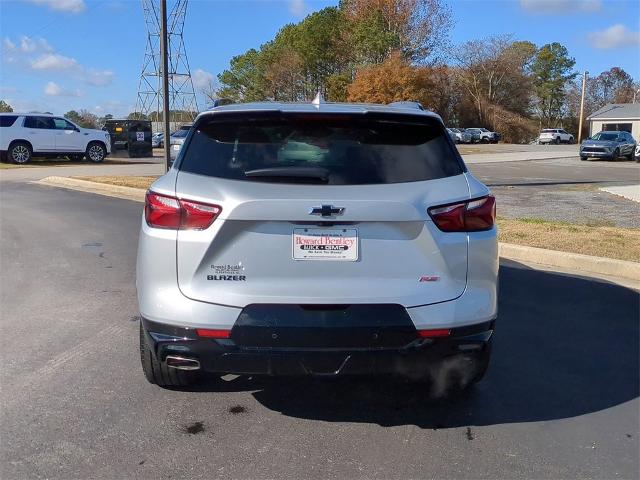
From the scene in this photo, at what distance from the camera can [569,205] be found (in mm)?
12945

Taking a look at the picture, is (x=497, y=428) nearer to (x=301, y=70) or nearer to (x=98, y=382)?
(x=98, y=382)

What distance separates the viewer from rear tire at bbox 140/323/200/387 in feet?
12.4

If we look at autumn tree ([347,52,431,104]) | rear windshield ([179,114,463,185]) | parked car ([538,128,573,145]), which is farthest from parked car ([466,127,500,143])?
rear windshield ([179,114,463,185])

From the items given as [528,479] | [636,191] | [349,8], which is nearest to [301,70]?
[349,8]

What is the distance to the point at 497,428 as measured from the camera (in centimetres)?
364

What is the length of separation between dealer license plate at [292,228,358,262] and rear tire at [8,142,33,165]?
2483 cm

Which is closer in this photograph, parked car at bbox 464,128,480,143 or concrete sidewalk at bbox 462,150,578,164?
concrete sidewalk at bbox 462,150,578,164

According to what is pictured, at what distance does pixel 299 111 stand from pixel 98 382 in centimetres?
225

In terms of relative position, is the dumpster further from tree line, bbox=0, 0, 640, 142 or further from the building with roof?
the building with roof

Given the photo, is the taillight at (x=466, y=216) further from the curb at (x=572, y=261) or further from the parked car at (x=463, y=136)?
the parked car at (x=463, y=136)

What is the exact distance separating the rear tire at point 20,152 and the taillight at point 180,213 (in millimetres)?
24312

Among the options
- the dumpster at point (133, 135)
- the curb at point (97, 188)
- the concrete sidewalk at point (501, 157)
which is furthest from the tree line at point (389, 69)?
the curb at point (97, 188)

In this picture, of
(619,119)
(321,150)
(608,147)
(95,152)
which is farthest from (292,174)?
(619,119)

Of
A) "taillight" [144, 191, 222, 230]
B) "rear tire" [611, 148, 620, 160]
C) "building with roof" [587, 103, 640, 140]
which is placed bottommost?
"taillight" [144, 191, 222, 230]
